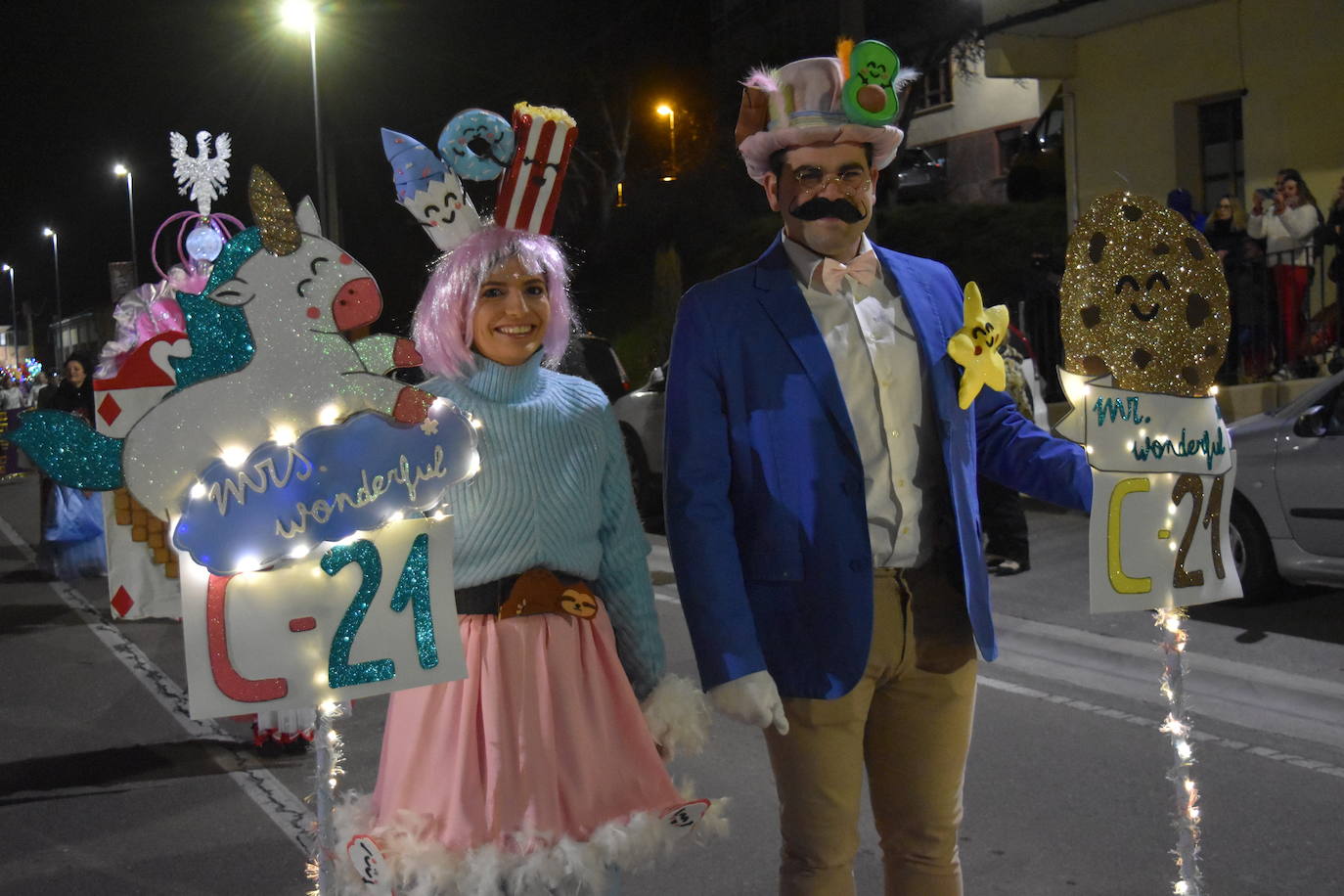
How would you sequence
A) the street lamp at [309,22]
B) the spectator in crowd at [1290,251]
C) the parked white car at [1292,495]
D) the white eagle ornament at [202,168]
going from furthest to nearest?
the street lamp at [309,22], the spectator in crowd at [1290,251], the parked white car at [1292,495], the white eagle ornament at [202,168]

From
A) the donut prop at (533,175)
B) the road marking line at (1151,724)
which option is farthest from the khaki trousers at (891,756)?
the road marking line at (1151,724)

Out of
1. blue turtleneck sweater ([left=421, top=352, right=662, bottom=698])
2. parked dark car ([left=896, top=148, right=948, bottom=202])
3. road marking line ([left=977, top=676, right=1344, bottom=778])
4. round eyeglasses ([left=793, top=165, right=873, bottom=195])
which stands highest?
parked dark car ([left=896, top=148, right=948, bottom=202])

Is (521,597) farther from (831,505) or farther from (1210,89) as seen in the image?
(1210,89)

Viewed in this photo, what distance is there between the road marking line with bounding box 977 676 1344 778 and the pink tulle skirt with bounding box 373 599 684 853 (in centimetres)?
333

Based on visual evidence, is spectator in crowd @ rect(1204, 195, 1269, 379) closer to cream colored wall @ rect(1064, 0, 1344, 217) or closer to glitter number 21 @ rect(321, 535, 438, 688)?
cream colored wall @ rect(1064, 0, 1344, 217)

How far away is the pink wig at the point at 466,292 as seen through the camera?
9.80 feet

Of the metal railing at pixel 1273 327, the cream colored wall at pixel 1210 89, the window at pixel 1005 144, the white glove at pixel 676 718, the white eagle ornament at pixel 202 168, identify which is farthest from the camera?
the window at pixel 1005 144

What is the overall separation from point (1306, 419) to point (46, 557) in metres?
10.1

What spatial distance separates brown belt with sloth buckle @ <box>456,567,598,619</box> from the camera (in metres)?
2.90

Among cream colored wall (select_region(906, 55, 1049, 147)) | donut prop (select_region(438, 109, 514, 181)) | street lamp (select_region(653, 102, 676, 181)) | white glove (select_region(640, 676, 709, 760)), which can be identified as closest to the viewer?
white glove (select_region(640, 676, 709, 760))

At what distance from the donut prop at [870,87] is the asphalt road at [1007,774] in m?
2.43

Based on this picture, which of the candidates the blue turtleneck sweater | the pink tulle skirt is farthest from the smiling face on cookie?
the pink tulle skirt

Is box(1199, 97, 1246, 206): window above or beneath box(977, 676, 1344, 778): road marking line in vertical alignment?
above

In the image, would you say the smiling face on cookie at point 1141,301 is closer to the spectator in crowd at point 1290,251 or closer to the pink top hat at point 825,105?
the pink top hat at point 825,105
